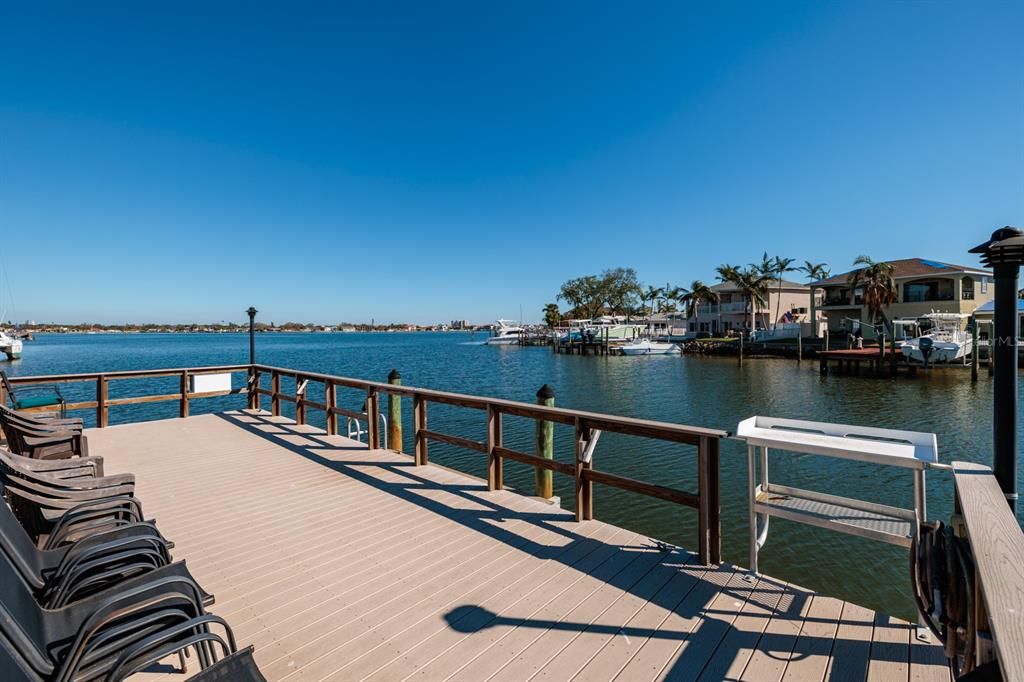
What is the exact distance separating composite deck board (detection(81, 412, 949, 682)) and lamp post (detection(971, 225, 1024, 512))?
0.93 m

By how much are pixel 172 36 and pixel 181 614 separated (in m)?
12.7

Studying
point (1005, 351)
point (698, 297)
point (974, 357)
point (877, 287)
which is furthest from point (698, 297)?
point (1005, 351)

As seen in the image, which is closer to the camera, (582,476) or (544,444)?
(582,476)

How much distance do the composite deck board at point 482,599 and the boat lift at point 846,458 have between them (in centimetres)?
43

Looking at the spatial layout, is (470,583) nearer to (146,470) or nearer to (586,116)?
(146,470)

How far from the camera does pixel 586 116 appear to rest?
17844mm

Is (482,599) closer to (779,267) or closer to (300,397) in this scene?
(300,397)

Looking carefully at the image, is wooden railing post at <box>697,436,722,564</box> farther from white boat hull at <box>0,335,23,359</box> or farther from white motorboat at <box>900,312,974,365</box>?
white boat hull at <box>0,335,23,359</box>

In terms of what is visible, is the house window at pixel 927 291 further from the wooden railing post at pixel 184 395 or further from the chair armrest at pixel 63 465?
the chair armrest at pixel 63 465

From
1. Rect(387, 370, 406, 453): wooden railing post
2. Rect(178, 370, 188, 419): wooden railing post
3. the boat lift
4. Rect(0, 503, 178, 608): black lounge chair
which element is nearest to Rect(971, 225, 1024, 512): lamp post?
the boat lift

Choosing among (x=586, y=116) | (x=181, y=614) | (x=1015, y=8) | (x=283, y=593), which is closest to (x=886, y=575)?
(x=283, y=593)

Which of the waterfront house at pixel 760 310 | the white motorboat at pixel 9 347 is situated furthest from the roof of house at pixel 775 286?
the white motorboat at pixel 9 347

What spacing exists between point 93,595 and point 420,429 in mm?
3686

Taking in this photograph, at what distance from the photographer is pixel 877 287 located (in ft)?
106
